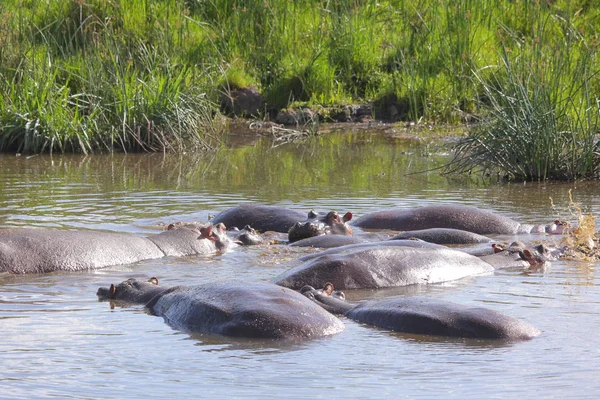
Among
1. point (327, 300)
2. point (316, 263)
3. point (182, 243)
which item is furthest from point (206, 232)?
point (327, 300)

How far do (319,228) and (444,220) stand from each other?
1068mm

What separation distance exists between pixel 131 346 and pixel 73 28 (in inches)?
458

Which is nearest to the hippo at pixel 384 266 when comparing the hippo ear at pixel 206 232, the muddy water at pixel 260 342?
the muddy water at pixel 260 342

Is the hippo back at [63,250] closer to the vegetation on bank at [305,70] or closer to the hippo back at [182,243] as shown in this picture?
the hippo back at [182,243]

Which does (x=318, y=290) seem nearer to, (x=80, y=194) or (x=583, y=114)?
(x=80, y=194)

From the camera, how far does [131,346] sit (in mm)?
4879

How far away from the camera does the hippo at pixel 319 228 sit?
7.72 metres

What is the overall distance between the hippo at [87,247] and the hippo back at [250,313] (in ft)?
5.05

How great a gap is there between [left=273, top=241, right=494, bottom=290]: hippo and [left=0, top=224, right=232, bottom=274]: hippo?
1187mm

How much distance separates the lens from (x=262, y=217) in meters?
8.49

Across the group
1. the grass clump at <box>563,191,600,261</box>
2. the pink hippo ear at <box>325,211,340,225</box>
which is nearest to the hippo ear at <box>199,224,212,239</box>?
the pink hippo ear at <box>325,211,340,225</box>

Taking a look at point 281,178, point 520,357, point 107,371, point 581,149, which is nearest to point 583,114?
point 581,149

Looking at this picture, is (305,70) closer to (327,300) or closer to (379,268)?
(379,268)

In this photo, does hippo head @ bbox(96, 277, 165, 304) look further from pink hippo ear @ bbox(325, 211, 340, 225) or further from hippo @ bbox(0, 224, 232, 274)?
pink hippo ear @ bbox(325, 211, 340, 225)
